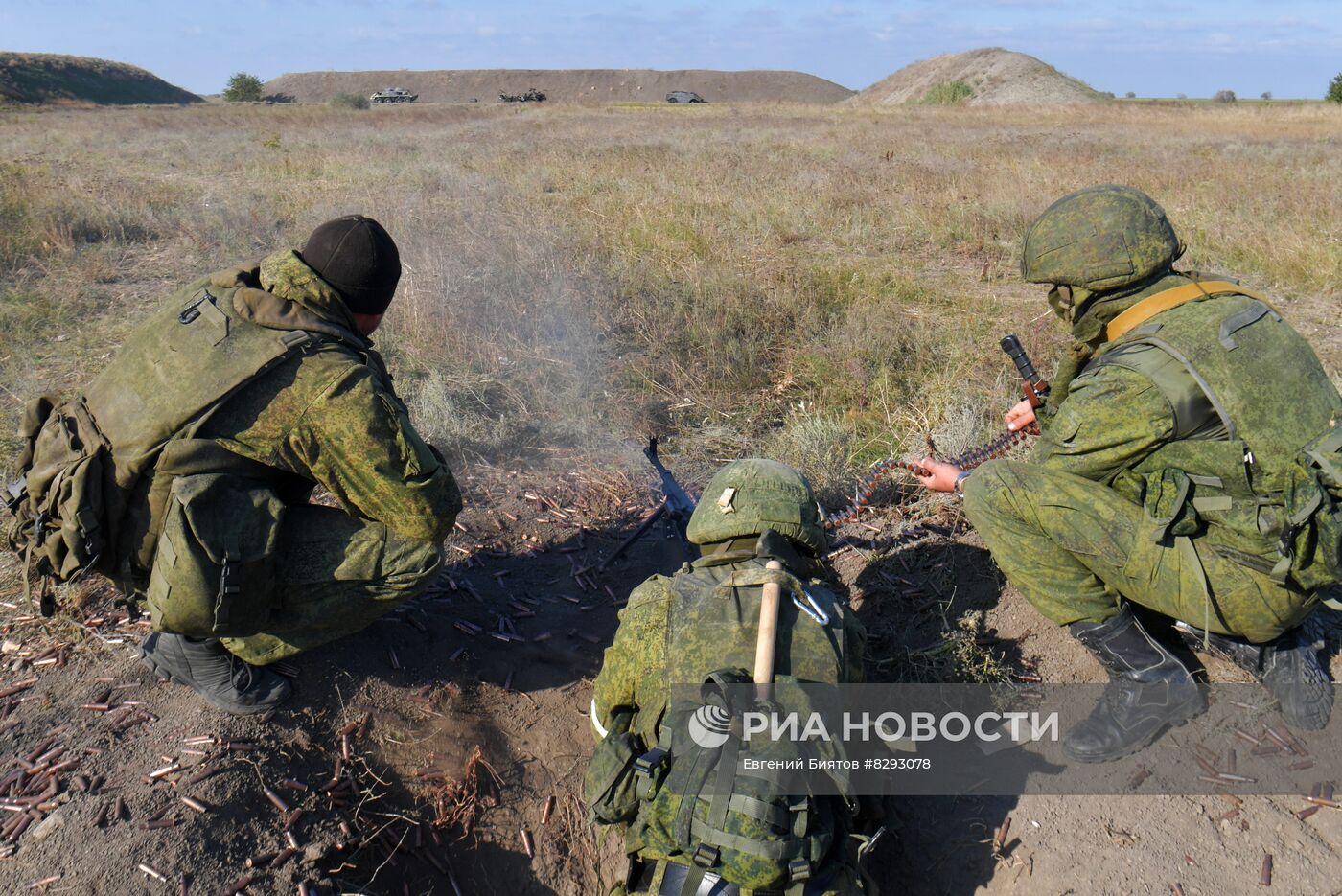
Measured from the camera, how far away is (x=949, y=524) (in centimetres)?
427

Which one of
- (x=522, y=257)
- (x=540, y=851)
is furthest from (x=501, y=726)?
(x=522, y=257)

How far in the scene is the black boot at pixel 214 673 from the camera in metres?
3.12

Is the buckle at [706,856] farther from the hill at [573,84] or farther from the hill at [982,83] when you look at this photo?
the hill at [573,84]

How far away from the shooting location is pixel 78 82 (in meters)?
50.4

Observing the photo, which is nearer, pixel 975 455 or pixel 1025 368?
pixel 1025 368

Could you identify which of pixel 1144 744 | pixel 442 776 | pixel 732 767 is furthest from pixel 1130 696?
pixel 442 776

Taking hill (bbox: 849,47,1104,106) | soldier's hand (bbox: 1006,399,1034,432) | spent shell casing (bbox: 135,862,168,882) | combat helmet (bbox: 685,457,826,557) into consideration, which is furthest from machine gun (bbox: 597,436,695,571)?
hill (bbox: 849,47,1104,106)

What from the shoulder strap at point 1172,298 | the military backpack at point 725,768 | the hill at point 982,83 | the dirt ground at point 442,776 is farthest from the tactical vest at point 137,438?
the hill at point 982,83

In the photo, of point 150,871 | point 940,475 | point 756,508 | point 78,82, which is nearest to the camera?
point 150,871

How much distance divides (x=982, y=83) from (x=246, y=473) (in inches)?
2014

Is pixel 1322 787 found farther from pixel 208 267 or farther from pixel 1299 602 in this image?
pixel 208 267

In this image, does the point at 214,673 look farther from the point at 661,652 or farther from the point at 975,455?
the point at 975,455

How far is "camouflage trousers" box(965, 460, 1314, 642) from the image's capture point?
9.51 ft

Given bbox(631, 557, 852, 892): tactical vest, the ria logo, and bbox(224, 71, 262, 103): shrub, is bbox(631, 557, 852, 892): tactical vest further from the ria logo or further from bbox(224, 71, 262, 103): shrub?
bbox(224, 71, 262, 103): shrub
